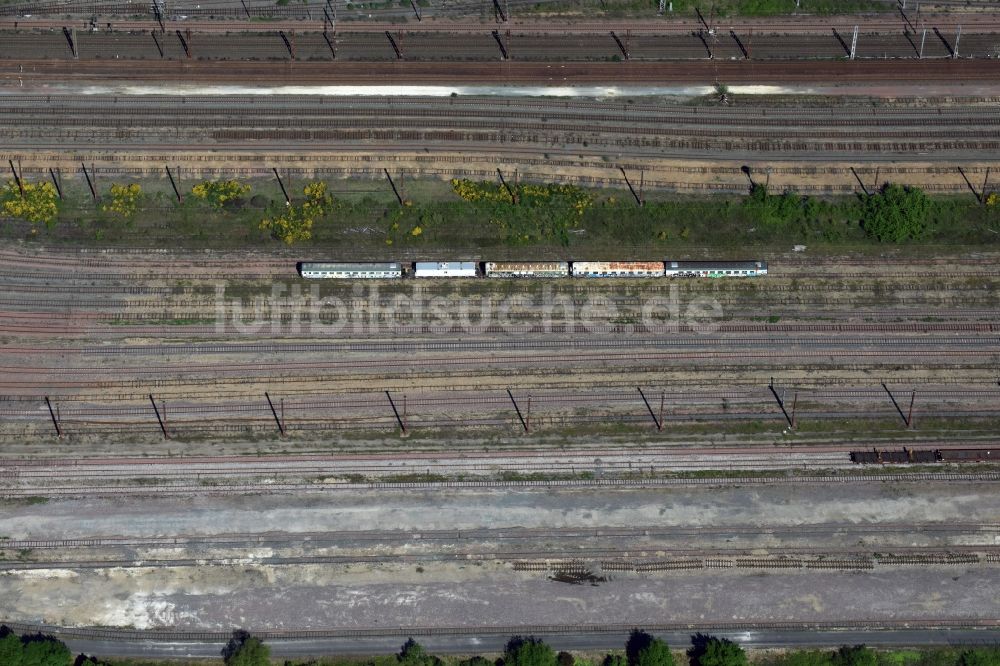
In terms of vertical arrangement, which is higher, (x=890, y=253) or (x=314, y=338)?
(x=890, y=253)

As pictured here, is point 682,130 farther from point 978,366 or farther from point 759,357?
point 978,366

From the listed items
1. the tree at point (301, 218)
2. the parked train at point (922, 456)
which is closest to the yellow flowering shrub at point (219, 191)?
the tree at point (301, 218)

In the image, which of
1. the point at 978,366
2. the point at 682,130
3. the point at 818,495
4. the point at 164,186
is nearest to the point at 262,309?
the point at 164,186

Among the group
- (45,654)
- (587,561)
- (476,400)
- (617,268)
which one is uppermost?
(617,268)

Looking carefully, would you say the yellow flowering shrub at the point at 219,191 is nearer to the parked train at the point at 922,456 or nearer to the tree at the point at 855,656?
the parked train at the point at 922,456

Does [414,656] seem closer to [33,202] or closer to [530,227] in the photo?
[530,227]

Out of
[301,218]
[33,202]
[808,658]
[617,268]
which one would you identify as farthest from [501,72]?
[808,658]

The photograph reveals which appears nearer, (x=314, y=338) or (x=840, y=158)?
(x=314, y=338)
